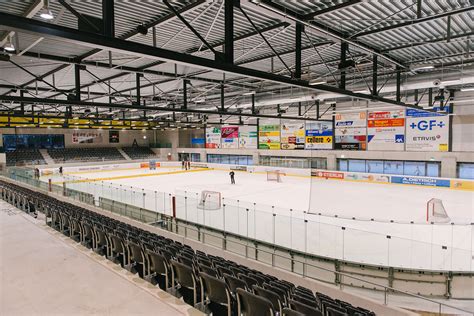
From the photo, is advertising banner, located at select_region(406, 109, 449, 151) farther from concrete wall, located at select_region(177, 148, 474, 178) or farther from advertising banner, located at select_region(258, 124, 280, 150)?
advertising banner, located at select_region(258, 124, 280, 150)

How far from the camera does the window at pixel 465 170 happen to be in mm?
21828

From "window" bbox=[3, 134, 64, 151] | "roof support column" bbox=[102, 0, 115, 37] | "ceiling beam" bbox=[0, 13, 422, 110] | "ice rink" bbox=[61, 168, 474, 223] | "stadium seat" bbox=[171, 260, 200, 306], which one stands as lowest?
"ice rink" bbox=[61, 168, 474, 223]

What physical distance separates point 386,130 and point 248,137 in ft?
53.9

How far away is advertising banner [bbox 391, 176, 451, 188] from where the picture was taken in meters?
21.9

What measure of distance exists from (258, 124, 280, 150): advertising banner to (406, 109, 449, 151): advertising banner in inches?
540

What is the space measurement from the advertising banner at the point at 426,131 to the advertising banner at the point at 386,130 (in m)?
0.54

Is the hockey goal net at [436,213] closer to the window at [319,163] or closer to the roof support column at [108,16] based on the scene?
the roof support column at [108,16]

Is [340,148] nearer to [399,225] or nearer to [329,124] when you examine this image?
[329,124]

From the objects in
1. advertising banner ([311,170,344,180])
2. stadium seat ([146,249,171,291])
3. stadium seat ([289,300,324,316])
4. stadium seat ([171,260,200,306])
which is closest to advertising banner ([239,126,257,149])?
advertising banner ([311,170,344,180])

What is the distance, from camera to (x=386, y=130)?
85.8 feet

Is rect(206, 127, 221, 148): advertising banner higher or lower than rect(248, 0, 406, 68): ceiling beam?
lower

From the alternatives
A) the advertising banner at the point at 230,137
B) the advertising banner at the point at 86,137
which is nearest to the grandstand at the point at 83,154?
the advertising banner at the point at 86,137

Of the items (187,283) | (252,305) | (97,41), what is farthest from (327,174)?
(97,41)

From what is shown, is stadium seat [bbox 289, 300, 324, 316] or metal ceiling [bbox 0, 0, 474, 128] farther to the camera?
metal ceiling [bbox 0, 0, 474, 128]
